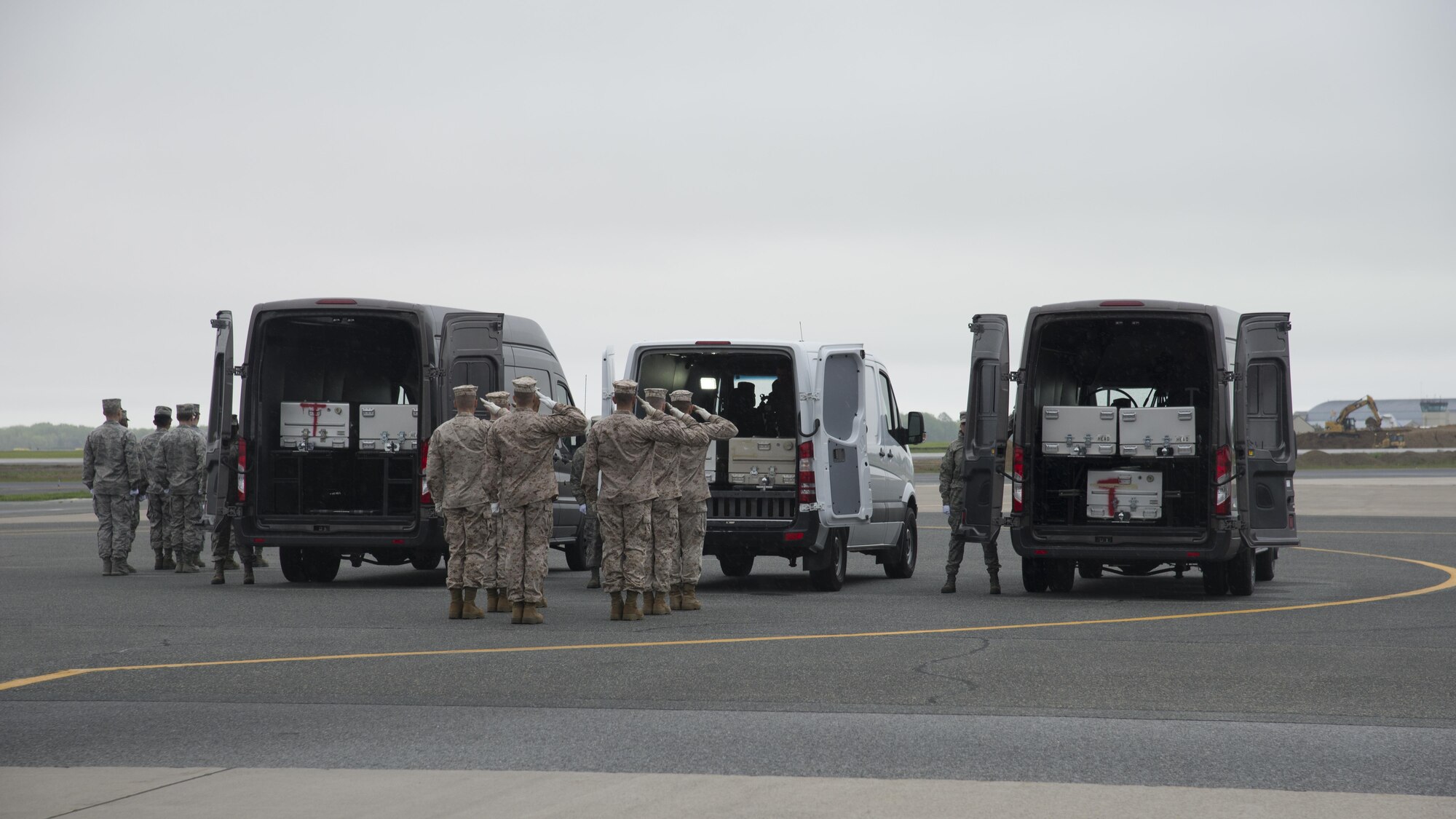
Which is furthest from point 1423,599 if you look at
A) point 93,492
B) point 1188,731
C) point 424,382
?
point 93,492

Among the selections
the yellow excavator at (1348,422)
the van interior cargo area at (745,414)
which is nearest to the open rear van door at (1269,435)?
the van interior cargo area at (745,414)

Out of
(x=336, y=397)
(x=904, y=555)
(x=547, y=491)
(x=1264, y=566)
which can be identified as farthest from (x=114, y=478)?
(x=1264, y=566)

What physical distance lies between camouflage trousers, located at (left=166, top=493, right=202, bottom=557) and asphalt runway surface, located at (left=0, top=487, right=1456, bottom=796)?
2959mm

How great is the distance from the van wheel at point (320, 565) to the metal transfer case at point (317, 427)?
1241 mm

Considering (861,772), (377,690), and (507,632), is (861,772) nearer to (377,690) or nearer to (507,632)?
(377,690)

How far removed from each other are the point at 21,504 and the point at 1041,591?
32.2 meters

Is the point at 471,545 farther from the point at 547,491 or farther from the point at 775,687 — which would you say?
the point at 775,687

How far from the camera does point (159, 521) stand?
18.6 m

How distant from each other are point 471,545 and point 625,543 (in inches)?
50.3

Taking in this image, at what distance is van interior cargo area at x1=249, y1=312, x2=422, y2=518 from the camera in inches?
615

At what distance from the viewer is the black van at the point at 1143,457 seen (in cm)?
1400

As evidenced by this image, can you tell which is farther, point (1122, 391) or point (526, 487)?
point (1122, 391)

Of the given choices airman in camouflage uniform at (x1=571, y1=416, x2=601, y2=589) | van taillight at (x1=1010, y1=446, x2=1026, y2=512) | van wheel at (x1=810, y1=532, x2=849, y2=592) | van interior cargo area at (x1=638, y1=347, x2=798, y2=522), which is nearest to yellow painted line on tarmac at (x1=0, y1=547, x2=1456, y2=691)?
van taillight at (x1=1010, y1=446, x2=1026, y2=512)

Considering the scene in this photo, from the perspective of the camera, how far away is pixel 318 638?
10.8 metres
